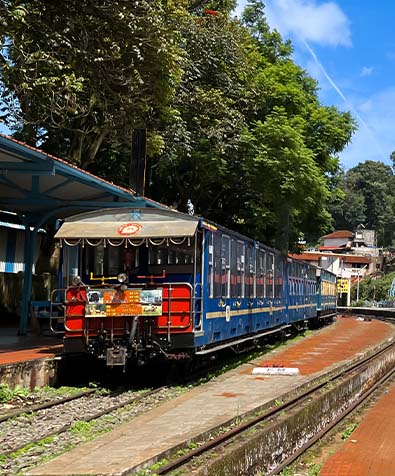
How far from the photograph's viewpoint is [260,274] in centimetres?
1619

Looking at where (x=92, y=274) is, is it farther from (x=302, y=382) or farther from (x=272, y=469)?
(x=272, y=469)

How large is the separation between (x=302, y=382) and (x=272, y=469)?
13.8 ft

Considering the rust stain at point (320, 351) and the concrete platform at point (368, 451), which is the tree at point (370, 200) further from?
the concrete platform at point (368, 451)

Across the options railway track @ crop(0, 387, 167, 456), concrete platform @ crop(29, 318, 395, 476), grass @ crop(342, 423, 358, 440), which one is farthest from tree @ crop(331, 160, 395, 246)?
railway track @ crop(0, 387, 167, 456)

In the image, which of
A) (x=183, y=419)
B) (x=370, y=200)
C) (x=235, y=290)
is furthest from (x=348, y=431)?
(x=370, y=200)

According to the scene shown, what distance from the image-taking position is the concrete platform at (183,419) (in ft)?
20.4

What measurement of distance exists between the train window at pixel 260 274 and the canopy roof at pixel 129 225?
4.95 metres

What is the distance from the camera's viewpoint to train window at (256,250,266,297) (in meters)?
15.9

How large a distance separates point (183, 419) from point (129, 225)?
4.05 m

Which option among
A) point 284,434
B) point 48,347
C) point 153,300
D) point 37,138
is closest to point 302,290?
Result: point 37,138

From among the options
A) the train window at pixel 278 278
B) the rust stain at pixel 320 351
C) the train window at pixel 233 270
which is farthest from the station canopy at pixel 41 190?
the rust stain at pixel 320 351

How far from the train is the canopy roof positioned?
0.06ft

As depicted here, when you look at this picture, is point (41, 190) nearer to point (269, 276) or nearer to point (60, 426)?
point (269, 276)

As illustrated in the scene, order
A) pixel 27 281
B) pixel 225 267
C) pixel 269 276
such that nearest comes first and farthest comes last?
pixel 225 267
pixel 27 281
pixel 269 276
